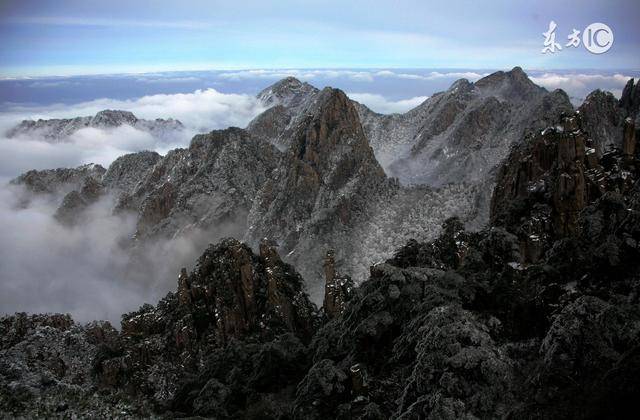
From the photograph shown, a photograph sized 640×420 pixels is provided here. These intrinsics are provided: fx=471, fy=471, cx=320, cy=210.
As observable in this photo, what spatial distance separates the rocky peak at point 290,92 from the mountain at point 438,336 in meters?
130

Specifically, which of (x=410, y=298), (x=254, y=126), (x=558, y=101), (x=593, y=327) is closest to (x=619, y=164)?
(x=410, y=298)

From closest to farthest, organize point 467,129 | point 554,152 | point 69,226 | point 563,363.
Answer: point 563,363 → point 554,152 → point 467,129 → point 69,226

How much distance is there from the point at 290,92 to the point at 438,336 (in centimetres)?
17662

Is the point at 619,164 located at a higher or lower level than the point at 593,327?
higher

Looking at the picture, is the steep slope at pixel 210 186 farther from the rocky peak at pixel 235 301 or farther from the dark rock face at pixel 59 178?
the rocky peak at pixel 235 301

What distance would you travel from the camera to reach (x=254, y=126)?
506 ft

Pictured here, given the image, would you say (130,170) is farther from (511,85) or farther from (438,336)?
(438,336)

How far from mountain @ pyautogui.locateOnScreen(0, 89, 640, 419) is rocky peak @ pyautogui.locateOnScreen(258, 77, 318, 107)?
130m

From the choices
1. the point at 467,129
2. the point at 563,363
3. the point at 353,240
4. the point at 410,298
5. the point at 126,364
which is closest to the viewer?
the point at 563,363

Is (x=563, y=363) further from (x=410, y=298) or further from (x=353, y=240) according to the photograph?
(x=353, y=240)

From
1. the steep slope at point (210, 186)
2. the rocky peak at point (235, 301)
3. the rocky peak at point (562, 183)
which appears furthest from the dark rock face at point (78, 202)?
the rocky peak at point (562, 183)

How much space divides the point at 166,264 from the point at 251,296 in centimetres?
5887

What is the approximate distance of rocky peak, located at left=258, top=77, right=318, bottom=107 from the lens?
575 feet

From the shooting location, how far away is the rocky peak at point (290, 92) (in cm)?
17512
